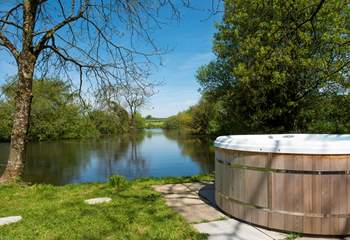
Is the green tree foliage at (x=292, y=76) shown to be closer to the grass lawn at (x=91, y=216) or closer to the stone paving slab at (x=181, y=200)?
the stone paving slab at (x=181, y=200)

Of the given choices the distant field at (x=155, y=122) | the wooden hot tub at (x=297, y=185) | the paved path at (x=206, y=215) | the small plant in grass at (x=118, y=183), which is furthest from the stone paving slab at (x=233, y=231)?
the distant field at (x=155, y=122)

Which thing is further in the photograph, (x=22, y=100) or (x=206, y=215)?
(x=22, y=100)

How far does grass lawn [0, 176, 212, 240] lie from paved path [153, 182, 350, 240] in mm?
155

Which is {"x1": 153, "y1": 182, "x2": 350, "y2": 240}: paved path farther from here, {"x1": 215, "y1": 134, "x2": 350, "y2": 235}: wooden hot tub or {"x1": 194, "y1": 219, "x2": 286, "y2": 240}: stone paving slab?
{"x1": 215, "y1": 134, "x2": 350, "y2": 235}: wooden hot tub

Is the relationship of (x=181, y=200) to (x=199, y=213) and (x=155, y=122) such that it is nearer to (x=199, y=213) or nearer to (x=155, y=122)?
(x=199, y=213)

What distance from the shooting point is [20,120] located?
5.90 m

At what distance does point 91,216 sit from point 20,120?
10.4ft

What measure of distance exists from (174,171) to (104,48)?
7.77 metres

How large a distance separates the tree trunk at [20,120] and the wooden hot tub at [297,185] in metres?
4.41

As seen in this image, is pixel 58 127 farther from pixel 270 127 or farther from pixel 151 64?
pixel 151 64

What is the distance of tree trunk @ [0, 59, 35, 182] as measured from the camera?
590 cm

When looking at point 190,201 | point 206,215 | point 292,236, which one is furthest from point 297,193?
point 190,201

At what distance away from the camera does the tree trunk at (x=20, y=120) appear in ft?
19.4

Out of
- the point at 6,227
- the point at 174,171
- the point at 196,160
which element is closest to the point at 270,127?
the point at 174,171
